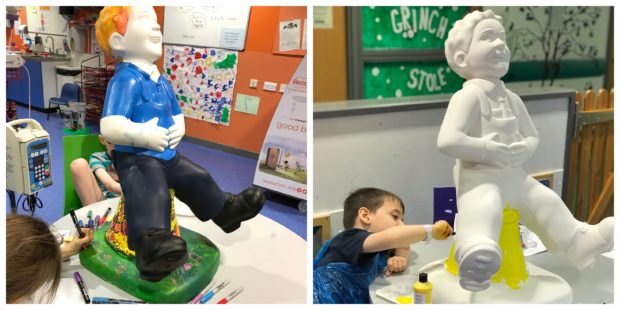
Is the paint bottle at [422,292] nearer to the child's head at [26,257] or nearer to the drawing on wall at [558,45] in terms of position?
the child's head at [26,257]

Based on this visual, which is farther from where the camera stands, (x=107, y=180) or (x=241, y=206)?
(x=107, y=180)

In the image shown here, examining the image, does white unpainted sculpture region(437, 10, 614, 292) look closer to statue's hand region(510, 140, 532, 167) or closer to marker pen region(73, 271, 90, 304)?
statue's hand region(510, 140, 532, 167)

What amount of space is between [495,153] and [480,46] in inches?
9.1

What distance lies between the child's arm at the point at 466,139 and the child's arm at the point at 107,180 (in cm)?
94

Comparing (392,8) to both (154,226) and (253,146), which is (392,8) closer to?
(253,146)

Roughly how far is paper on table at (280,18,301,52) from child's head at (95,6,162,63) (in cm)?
189

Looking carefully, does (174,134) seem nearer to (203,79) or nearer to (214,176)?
(214,176)

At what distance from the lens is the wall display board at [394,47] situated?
3129mm

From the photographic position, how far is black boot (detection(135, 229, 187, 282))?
1.09 meters

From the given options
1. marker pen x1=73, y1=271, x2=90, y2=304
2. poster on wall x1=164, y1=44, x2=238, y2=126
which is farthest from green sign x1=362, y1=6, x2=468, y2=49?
marker pen x1=73, y1=271, x2=90, y2=304

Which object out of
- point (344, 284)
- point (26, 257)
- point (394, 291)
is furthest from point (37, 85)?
point (394, 291)

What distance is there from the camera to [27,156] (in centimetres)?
132

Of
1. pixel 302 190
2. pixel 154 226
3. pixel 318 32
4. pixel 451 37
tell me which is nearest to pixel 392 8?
pixel 318 32

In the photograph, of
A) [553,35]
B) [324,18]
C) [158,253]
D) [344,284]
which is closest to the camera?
[158,253]
